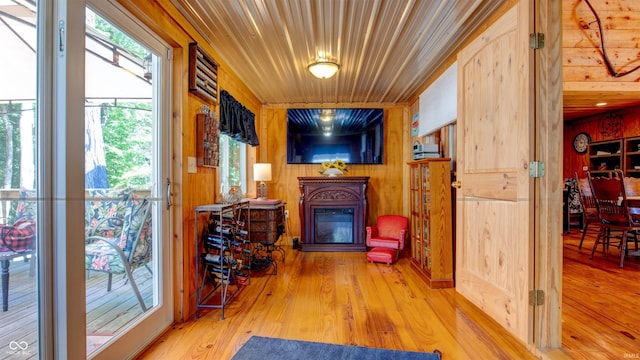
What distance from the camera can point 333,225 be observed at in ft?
15.1

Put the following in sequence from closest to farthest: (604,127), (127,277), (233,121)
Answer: (127,277) < (233,121) < (604,127)

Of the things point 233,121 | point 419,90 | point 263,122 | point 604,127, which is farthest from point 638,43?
point 263,122

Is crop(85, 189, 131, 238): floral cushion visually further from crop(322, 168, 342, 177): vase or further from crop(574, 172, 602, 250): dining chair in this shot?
crop(574, 172, 602, 250): dining chair

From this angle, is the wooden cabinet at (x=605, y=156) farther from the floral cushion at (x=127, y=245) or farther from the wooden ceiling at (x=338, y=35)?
the floral cushion at (x=127, y=245)

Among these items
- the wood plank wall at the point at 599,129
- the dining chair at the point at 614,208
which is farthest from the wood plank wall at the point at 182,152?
the wood plank wall at the point at 599,129

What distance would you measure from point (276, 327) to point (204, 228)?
1.09 m

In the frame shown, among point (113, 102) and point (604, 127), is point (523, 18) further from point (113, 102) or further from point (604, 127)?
point (604, 127)

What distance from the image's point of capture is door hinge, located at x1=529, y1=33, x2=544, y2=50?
5.85ft

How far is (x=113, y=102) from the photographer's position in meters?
1.73

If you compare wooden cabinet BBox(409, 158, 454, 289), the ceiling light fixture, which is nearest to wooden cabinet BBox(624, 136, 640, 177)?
wooden cabinet BBox(409, 158, 454, 289)

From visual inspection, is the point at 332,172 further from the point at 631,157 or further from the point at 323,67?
the point at 631,157

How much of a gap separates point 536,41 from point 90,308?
10.2ft

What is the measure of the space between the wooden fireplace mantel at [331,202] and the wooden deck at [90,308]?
2.70 meters

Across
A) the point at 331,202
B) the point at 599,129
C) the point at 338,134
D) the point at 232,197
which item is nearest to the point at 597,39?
the point at 338,134
